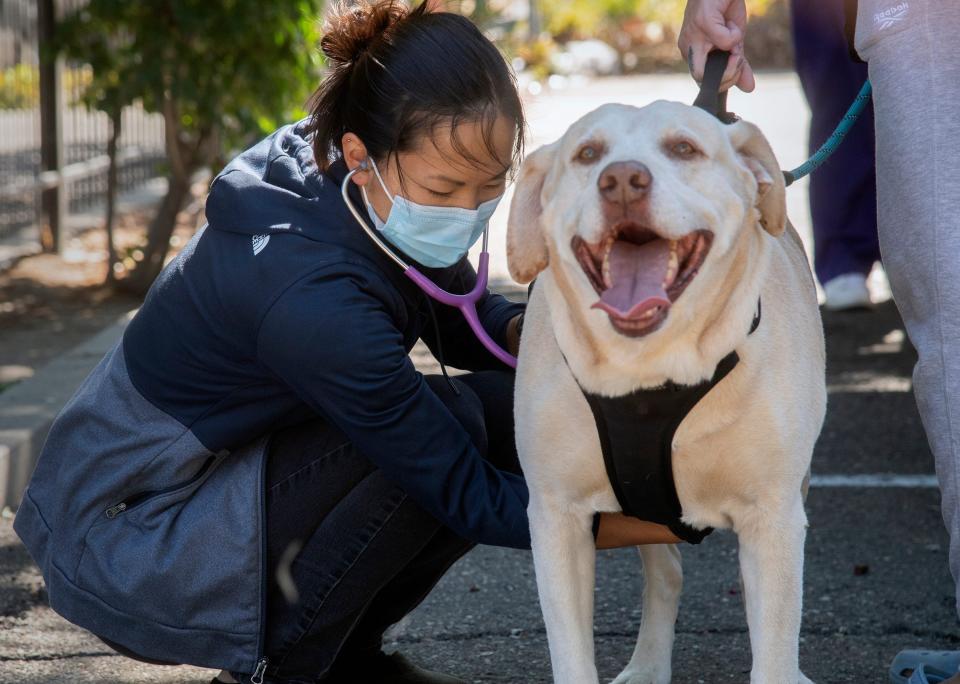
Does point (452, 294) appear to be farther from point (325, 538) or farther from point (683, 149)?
point (683, 149)

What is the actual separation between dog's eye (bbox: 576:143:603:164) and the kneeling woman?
411 millimetres

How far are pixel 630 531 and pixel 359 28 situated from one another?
132 centimetres

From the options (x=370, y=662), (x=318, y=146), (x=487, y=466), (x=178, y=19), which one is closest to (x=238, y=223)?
(x=318, y=146)

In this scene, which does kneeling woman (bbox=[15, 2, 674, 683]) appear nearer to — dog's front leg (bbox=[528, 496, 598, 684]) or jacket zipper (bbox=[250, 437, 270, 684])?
jacket zipper (bbox=[250, 437, 270, 684])

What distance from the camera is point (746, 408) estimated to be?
105 inches

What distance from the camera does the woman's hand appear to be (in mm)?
2986

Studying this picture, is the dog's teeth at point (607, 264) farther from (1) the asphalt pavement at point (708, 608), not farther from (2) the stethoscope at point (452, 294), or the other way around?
(2) the stethoscope at point (452, 294)

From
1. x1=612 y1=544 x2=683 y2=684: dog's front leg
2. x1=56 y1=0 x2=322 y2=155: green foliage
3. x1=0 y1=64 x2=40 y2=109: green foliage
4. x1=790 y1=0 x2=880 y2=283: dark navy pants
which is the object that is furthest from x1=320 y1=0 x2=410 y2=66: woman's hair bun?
x1=0 y1=64 x2=40 y2=109: green foliage

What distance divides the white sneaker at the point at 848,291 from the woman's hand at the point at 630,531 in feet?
14.0

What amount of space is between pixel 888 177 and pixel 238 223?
4.66 feet

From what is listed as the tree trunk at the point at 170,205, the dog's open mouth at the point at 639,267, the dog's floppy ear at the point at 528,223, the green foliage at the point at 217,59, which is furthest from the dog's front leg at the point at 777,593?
the tree trunk at the point at 170,205

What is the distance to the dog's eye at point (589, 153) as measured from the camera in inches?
104

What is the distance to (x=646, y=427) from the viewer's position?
2.66 meters

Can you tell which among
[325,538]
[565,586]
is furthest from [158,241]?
[565,586]
